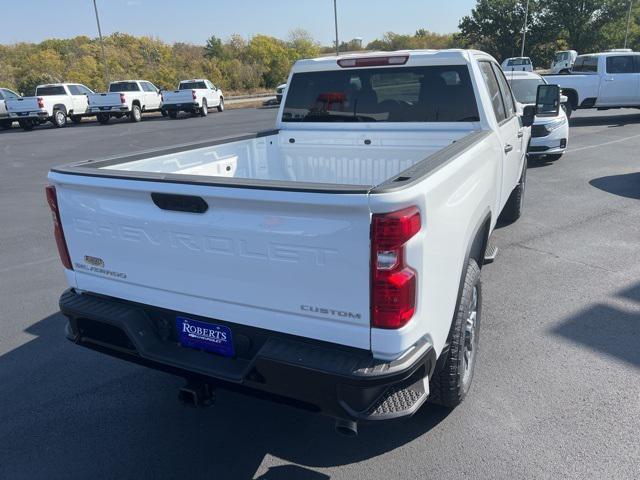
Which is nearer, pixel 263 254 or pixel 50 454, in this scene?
pixel 263 254

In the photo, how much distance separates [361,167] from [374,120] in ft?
1.38

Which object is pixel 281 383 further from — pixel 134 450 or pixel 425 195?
pixel 134 450

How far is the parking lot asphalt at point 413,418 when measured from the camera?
277cm

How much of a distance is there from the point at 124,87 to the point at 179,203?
83.3 ft

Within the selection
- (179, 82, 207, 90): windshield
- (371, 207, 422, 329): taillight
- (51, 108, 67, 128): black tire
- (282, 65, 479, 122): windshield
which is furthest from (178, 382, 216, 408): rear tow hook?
(179, 82, 207, 90): windshield

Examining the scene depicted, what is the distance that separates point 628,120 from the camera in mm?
17000

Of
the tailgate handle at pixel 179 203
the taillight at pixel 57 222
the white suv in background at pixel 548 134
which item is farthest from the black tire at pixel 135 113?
the tailgate handle at pixel 179 203

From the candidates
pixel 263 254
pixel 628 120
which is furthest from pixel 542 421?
pixel 628 120

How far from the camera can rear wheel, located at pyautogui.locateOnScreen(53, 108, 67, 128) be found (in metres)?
22.6

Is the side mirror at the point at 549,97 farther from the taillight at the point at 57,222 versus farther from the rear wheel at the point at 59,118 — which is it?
the rear wheel at the point at 59,118

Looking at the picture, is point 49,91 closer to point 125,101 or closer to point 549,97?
point 125,101

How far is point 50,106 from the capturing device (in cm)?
2195

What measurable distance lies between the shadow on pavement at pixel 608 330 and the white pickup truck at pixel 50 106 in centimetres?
2260

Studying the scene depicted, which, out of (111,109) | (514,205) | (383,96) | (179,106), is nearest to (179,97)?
(179,106)
